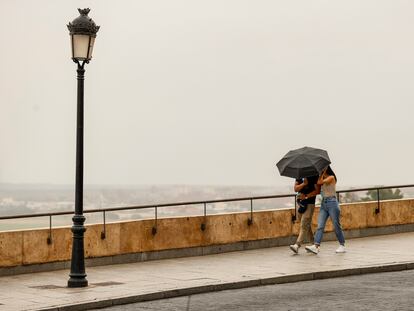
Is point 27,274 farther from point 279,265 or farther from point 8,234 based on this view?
point 279,265

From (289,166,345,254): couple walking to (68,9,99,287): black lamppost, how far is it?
4.90 meters

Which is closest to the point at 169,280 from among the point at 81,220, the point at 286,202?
the point at 81,220

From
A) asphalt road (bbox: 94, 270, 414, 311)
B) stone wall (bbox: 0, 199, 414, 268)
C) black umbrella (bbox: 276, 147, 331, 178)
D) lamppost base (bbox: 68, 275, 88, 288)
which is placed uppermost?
black umbrella (bbox: 276, 147, 331, 178)

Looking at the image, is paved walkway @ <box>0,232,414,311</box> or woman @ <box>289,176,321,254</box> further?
woman @ <box>289,176,321,254</box>

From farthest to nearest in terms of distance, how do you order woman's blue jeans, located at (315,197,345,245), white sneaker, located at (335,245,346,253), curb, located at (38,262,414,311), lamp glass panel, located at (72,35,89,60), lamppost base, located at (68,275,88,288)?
1. white sneaker, located at (335,245,346,253)
2. woman's blue jeans, located at (315,197,345,245)
3. lamp glass panel, located at (72,35,89,60)
4. lamppost base, located at (68,275,88,288)
5. curb, located at (38,262,414,311)

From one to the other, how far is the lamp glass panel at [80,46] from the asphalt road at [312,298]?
13.1 ft

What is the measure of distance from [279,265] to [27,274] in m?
4.14

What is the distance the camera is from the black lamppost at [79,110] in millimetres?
16516

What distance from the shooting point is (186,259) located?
2017 cm

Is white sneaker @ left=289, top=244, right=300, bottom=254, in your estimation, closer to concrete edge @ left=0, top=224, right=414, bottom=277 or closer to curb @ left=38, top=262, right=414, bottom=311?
concrete edge @ left=0, top=224, right=414, bottom=277

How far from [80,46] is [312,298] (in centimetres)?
516

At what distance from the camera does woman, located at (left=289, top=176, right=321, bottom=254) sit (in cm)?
2030

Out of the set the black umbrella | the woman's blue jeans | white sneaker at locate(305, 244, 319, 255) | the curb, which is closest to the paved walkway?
the curb

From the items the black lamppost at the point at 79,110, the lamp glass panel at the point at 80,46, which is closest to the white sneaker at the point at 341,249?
the black lamppost at the point at 79,110
